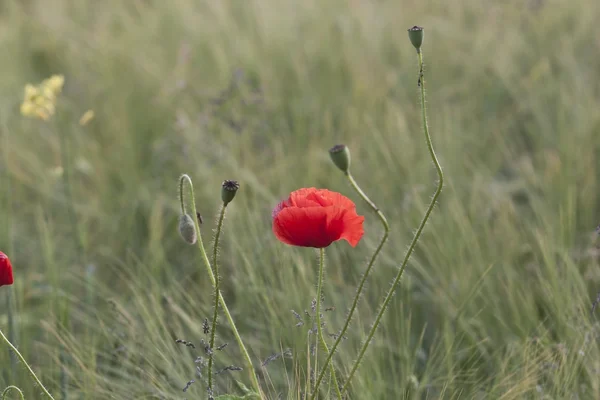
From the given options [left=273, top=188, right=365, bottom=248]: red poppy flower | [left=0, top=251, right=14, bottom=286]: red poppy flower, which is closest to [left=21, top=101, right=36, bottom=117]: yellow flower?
[left=0, top=251, right=14, bottom=286]: red poppy flower

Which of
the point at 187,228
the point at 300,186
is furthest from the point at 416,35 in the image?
the point at 300,186

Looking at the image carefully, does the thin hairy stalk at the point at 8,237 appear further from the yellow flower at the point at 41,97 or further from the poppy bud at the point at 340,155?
the poppy bud at the point at 340,155

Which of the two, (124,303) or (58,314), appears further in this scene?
(124,303)

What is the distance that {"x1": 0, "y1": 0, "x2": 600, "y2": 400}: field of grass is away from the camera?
129cm

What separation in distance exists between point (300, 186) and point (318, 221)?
101 cm

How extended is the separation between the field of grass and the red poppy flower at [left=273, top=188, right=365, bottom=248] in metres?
0.26

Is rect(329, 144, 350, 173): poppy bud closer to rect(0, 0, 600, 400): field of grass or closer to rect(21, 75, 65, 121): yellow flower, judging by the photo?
rect(0, 0, 600, 400): field of grass

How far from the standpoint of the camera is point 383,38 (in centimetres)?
283

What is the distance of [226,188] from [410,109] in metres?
1.49

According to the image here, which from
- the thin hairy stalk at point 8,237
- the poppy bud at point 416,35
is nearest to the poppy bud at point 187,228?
the poppy bud at point 416,35

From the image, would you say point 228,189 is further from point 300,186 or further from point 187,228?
point 300,186

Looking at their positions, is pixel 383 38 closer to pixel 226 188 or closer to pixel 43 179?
pixel 43 179

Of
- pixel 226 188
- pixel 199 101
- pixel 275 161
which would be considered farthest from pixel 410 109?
pixel 226 188

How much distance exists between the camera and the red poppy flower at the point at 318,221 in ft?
2.82
